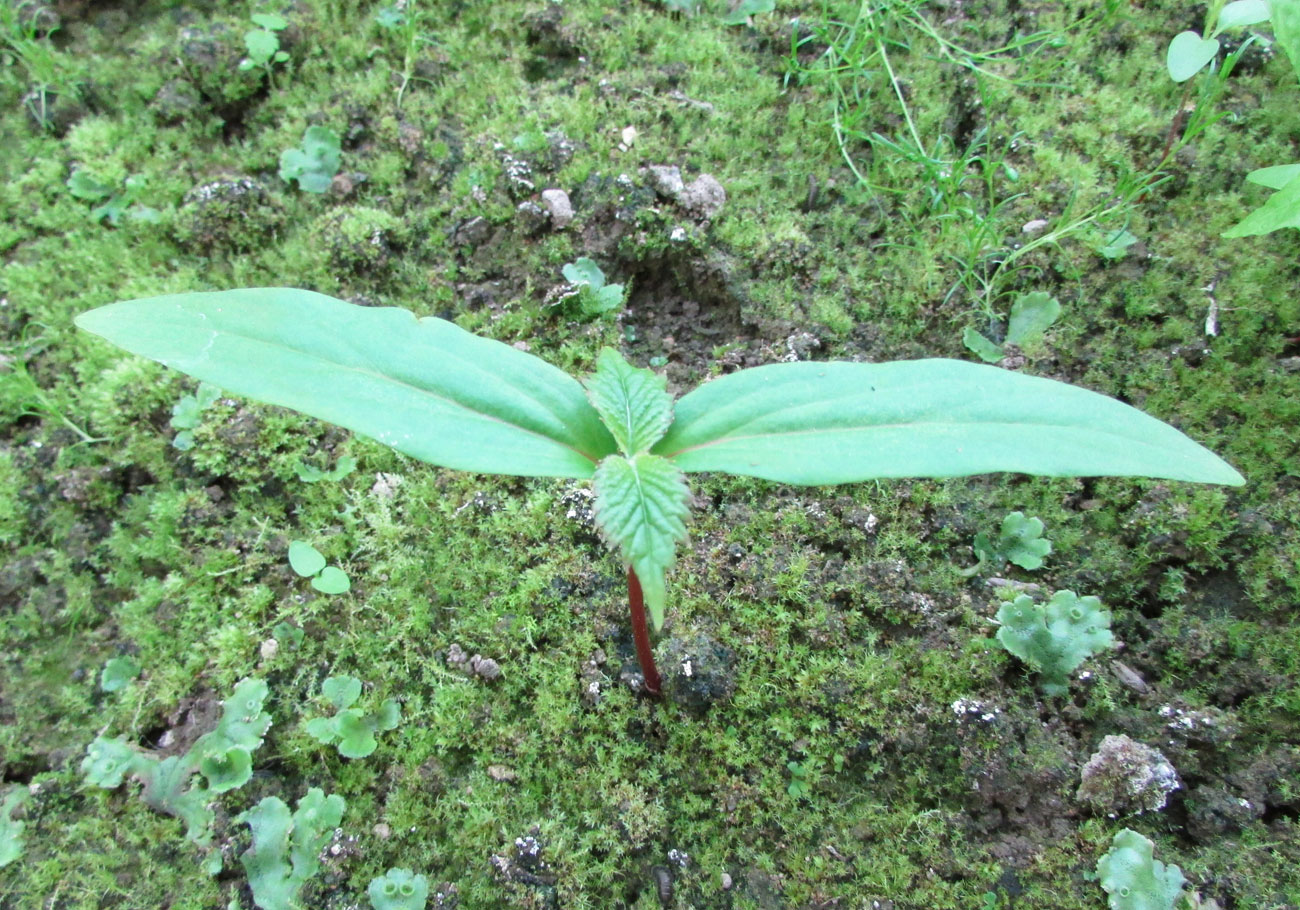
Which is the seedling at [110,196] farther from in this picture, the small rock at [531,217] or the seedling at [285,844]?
the seedling at [285,844]

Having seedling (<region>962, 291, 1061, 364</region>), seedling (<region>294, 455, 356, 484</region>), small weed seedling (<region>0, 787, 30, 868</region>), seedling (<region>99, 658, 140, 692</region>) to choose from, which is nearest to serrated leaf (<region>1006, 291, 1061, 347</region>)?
seedling (<region>962, 291, 1061, 364</region>)

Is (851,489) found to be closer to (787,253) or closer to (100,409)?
(787,253)

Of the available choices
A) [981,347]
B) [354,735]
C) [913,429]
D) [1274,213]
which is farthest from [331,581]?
[1274,213]

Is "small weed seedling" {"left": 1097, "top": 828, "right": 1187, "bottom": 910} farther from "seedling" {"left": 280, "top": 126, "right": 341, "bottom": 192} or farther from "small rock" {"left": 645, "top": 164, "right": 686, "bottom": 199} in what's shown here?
"seedling" {"left": 280, "top": 126, "right": 341, "bottom": 192}

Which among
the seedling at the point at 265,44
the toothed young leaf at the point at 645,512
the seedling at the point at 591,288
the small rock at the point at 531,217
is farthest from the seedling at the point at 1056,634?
the seedling at the point at 265,44

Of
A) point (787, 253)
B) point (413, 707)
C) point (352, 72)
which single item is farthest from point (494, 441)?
point (352, 72)

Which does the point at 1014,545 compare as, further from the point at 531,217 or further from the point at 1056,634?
the point at 531,217
